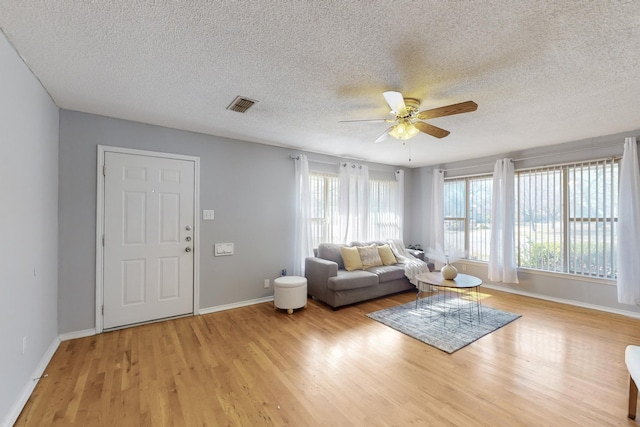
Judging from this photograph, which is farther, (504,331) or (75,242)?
(504,331)

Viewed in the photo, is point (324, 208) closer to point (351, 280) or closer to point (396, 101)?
point (351, 280)

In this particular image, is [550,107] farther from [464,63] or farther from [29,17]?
[29,17]

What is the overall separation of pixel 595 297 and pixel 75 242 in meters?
6.62

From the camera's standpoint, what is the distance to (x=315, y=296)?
4.08 m

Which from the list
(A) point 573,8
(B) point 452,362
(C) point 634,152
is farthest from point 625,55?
(B) point 452,362

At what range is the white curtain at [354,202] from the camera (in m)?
4.93

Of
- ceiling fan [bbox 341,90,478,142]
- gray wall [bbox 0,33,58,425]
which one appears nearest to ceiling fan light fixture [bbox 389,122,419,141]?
ceiling fan [bbox 341,90,478,142]

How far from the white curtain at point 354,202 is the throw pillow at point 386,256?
487mm

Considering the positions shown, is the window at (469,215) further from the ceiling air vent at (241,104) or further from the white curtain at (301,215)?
the ceiling air vent at (241,104)

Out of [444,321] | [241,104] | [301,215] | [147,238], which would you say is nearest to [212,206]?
[147,238]

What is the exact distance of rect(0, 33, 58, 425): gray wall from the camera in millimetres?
1650

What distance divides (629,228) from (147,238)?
5994mm

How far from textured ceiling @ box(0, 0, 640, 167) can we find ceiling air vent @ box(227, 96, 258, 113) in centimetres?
9

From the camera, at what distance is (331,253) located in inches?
173
